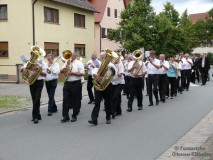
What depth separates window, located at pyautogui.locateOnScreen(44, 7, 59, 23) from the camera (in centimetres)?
3141

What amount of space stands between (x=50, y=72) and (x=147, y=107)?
385cm

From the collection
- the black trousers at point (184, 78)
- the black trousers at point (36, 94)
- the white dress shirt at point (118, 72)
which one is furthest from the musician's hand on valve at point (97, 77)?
the black trousers at point (184, 78)

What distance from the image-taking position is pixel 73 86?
35.2 feet

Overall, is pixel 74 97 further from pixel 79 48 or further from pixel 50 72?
pixel 79 48

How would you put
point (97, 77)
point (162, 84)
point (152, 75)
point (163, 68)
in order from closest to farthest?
1. point (97, 77)
2. point (152, 75)
3. point (163, 68)
4. point (162, 84)

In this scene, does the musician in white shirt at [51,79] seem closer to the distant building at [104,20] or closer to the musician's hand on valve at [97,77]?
the musician's hand on valve at [97,77]

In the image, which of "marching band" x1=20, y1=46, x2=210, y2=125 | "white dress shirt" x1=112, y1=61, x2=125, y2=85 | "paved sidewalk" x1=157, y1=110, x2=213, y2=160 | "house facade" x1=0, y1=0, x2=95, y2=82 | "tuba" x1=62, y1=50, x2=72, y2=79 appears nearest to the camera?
"paved sidewalk" x1=157, y1=110, x2=213, y2=160

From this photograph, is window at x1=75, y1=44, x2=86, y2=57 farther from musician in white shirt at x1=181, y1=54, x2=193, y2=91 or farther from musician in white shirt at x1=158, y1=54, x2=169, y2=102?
musician in white shirt at x1=158, y1=54, x2=169, y2=102

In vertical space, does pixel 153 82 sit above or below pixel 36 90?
below

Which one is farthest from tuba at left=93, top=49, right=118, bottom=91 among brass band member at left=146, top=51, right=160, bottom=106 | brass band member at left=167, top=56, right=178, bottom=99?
brass band member at left=167, top=56, right=178, bottom=99

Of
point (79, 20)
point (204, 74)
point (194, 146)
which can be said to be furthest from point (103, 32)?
point (194, 146)

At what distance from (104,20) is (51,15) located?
53.1 ft

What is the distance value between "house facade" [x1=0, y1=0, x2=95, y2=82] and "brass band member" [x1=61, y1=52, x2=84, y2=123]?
60.4 feet

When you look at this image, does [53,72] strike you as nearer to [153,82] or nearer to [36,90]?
[36,90]
